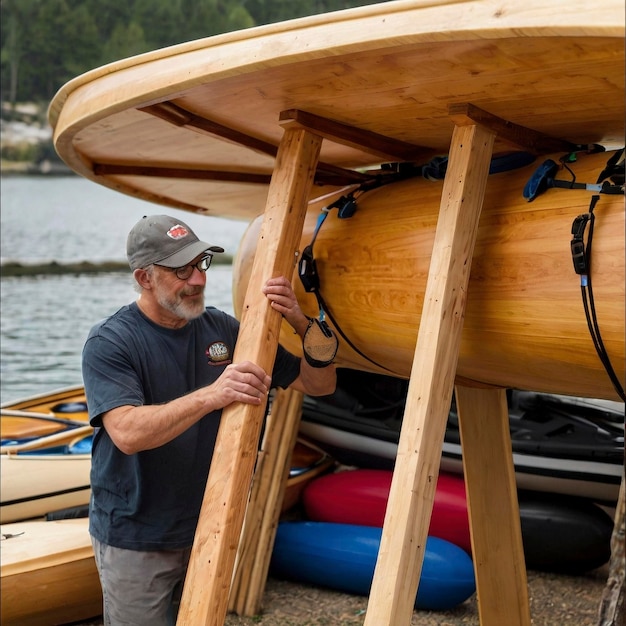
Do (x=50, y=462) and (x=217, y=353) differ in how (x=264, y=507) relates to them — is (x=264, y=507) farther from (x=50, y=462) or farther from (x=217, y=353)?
(x=217, y=353)

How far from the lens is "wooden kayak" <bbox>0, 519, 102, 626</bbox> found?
3629mm

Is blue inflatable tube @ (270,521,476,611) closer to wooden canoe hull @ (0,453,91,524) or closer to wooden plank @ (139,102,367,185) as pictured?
wooden canoe hull @ (0,453,91,524)

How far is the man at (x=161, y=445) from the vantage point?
99.4 inches

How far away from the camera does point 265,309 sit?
249 cm

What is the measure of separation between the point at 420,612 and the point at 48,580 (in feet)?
5.96

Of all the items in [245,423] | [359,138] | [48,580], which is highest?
[359,138]

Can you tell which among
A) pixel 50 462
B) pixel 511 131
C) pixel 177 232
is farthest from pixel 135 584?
pixel 50 462

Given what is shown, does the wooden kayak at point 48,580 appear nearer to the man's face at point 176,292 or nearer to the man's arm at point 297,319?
the man's arm at point 297,319

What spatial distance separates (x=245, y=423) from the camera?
234cm

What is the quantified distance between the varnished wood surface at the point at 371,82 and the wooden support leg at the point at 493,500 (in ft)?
3.10

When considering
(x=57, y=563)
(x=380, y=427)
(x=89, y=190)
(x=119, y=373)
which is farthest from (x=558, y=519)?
(x=89, y=190)

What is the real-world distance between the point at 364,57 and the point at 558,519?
322cm

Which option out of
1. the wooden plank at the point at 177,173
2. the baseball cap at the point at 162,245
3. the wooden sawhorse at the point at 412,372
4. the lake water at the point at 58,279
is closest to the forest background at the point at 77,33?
the lake water at the point at 58,279

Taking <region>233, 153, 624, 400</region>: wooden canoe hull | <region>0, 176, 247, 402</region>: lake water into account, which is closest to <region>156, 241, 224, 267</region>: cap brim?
<region>233, 153, 624, 400</region>: wooden canoe hull
